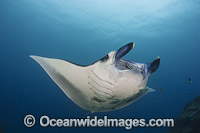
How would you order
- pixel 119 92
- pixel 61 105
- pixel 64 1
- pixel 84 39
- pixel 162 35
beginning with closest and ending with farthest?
1. pixel 119 92
2. pixel 64 1
3. pixel 162 35
4. pixel 84 39
5. pixel 61 105

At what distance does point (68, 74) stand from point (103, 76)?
0.65 meters

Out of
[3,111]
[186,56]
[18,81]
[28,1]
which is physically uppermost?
[28,1]

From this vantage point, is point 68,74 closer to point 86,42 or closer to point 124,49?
point 124,49

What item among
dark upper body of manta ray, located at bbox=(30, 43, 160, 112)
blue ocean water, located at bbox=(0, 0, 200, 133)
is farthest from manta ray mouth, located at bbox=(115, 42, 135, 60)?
blue ocean water, located at bbox=(0, 0, 200, 133)

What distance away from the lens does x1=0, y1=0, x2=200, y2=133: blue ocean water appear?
15.6 m

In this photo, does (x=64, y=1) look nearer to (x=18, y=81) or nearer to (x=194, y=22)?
(x=194, y=22)

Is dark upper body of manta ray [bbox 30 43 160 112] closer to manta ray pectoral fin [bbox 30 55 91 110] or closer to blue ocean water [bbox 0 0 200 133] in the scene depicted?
manta ray pectoral fin [bbox 30 55 91 110]

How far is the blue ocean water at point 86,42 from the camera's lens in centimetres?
1562

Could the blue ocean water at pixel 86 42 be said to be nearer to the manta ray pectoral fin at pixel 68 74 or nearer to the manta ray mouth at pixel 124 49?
the manta ray pectoral fin at pixel 68 74

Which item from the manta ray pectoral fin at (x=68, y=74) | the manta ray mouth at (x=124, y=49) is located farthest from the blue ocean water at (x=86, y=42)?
the manta ray mouth at (x=124, y=49)

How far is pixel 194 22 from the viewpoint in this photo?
682 inches

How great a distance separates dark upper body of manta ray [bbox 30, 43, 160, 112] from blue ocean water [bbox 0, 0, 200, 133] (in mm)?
10650

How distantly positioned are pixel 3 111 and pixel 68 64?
124 feet

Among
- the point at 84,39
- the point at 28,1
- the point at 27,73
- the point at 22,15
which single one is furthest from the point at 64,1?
the point at 27,73
